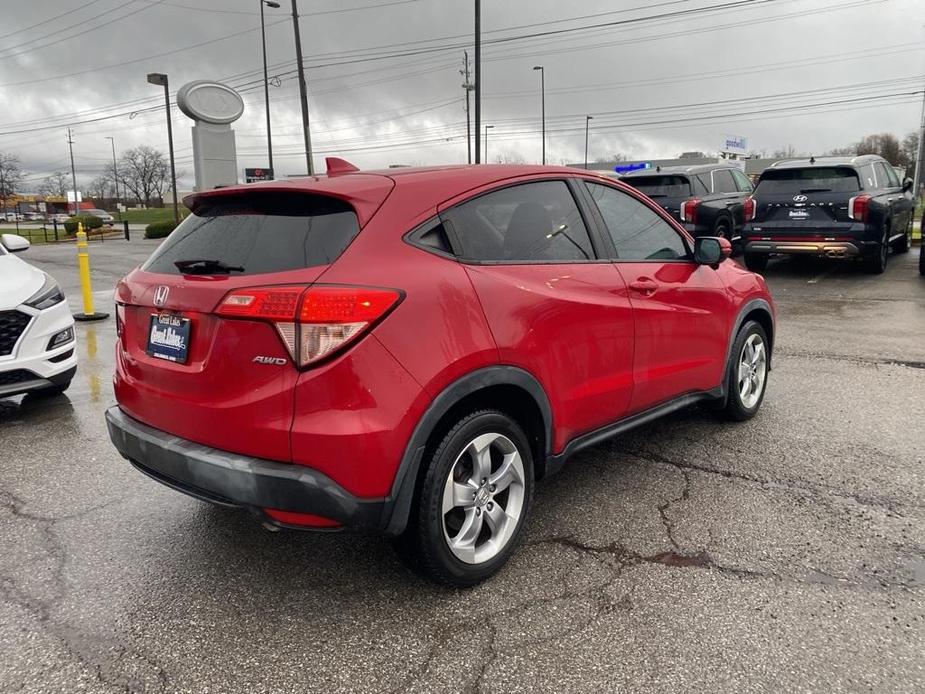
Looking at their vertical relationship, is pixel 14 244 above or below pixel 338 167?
below

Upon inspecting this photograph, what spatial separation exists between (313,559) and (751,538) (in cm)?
196

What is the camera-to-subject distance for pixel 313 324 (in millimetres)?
2352

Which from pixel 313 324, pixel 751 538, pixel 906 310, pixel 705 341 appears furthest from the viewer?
pixel 906 310

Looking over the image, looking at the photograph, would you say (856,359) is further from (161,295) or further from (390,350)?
(161,295)

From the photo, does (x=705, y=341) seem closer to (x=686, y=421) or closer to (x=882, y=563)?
(x=686, y=421)

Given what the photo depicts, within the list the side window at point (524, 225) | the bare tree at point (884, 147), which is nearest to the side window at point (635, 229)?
the side window at point (524, 225)

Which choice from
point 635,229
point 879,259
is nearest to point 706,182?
point 879,259

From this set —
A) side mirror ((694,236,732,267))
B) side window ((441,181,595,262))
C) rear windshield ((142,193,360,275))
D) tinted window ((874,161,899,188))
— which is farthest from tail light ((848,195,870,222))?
rear windshield ((142,193,360,275))

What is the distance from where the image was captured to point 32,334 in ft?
16.6

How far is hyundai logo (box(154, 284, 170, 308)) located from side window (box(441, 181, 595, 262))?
1131 millimetres

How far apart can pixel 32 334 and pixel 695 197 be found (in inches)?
420

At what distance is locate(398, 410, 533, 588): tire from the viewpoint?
2.60 metres

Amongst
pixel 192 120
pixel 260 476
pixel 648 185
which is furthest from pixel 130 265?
pixel 260 476

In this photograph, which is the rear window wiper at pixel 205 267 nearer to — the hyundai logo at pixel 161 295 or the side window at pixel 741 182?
the hyundai logo at pixel 161 295
